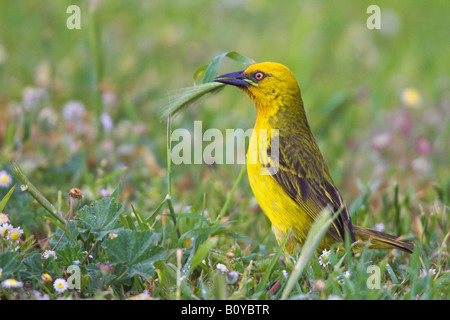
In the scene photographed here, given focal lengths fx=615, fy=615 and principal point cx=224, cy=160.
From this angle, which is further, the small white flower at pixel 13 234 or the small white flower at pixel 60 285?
the small white flower at pixel 13 234

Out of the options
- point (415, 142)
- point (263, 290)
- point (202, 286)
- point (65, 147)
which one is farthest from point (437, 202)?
point (65, 147)

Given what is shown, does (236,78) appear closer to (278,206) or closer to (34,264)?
(278,206)

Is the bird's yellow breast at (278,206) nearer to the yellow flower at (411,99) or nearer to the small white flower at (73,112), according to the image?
the small white flower at (73,112)

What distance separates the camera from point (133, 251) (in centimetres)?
284

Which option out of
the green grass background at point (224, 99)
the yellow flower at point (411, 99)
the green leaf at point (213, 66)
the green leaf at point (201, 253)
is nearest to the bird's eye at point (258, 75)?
the green leaf at point (213, 66)

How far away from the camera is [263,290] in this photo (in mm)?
2893

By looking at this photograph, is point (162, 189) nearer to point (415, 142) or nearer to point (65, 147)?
point (65, 147)

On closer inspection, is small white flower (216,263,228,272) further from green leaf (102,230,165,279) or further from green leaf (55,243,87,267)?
green leaf (55,243,87,267)

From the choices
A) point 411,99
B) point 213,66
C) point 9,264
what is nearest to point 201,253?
point 9,264

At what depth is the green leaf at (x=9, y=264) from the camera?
2.71m

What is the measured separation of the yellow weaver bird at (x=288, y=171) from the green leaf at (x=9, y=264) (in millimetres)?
1395

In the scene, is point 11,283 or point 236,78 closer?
point 11,283

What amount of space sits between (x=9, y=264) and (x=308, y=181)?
169 centimetres
